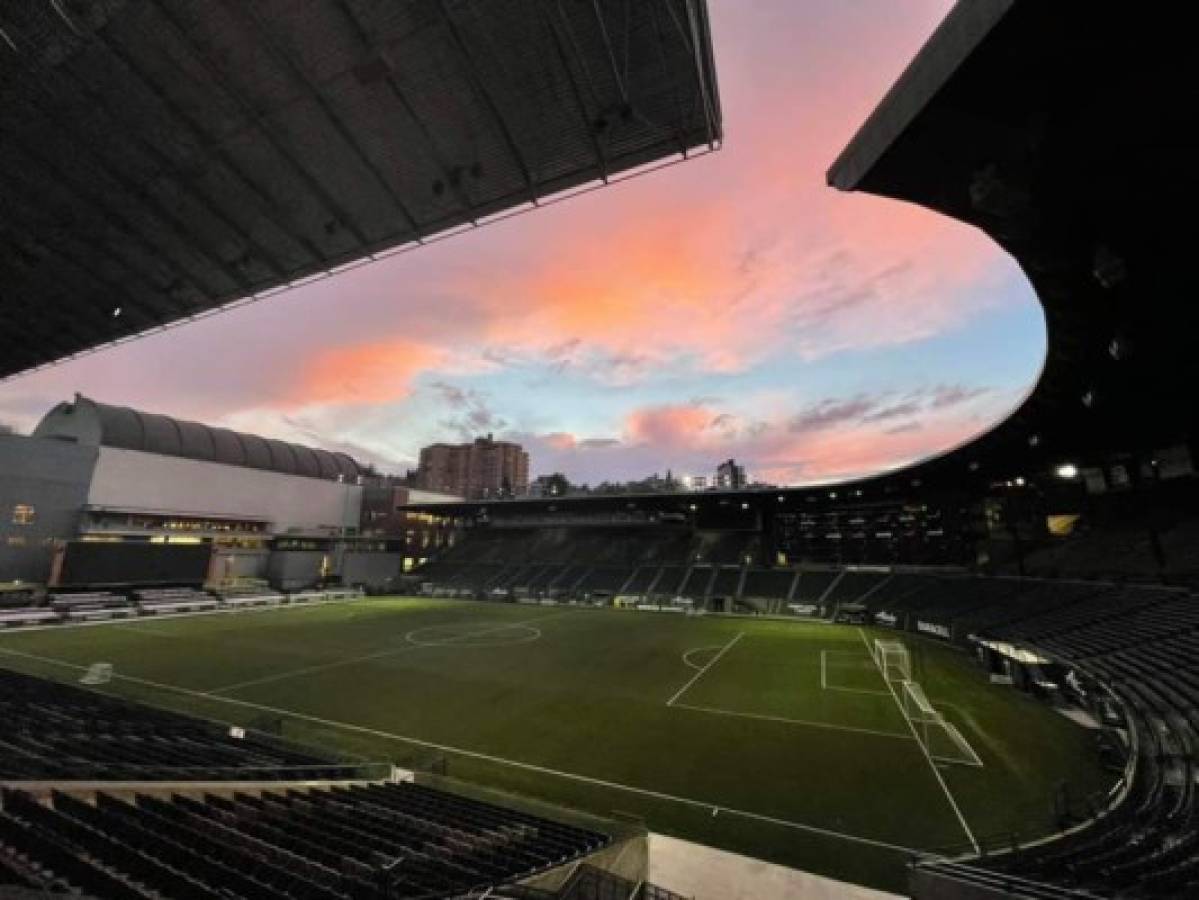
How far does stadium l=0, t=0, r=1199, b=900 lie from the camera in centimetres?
645

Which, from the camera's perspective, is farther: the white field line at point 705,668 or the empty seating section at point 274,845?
the white field line at point 705,668

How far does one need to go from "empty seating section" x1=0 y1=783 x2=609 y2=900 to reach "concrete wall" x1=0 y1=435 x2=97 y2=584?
53.4m

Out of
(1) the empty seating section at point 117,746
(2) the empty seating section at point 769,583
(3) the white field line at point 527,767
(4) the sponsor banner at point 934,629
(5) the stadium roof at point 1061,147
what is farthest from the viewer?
(2) the empty seating section at point 769,583

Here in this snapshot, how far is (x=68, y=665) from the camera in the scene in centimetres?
2484

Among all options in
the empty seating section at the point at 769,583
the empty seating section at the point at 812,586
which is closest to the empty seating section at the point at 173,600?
the empty seating section at the point at 769,583

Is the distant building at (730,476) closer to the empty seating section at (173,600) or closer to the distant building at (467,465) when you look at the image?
the empty seating section at (173,600)

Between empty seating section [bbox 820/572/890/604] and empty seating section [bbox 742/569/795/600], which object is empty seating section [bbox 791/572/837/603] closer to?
empty seating section [bbox 820/572/890/604]

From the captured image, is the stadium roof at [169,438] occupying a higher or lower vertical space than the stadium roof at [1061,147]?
higher

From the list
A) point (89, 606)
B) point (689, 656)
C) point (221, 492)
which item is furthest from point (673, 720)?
point (221, 492)

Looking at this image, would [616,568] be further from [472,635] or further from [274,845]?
[274,845]

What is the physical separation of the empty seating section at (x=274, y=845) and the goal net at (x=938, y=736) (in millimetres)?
11167

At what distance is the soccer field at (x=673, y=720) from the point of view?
37.2 feet

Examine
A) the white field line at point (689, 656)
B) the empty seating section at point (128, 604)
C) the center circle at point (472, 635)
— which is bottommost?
the white field line at point (689, 656)

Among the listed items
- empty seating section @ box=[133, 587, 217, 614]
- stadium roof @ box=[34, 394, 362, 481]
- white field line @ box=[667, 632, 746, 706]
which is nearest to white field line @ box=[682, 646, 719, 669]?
white field line @ box=[667, 632, 746, 706]
